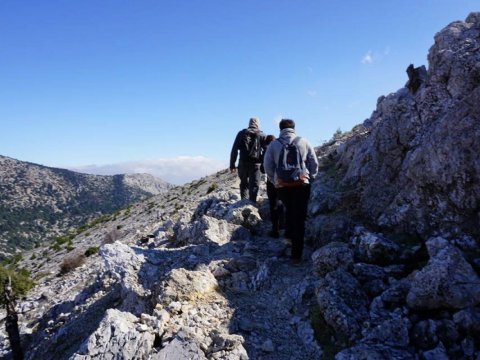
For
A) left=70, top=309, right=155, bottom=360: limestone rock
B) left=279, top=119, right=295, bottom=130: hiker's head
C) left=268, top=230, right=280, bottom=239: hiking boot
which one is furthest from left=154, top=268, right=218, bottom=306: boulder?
left=279, top=119, right=295, bottom=130: hiker's head

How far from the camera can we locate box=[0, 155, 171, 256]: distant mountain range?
14875cm

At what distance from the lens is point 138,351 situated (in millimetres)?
6043

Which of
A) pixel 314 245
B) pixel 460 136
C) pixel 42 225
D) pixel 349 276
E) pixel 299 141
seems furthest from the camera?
pixel 42 225

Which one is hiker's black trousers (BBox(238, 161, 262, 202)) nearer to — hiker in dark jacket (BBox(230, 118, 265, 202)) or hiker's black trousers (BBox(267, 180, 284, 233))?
hiker in dark jacket (BBox(230, 118, 265, 202))

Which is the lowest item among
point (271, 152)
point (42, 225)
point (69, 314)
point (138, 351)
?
point (42, 225)

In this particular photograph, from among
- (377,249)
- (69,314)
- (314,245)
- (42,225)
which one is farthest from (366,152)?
(42,225)

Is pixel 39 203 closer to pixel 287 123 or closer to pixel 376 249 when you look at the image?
pixel 287 123

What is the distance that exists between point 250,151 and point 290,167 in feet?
13.6

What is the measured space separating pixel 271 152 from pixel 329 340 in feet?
14.9

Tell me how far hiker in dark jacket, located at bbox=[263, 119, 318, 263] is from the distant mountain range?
502ft

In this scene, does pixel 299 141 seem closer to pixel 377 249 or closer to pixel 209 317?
pixel 377 249

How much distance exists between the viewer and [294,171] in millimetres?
8633

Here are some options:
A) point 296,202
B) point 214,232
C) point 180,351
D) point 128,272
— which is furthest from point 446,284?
point 128,272

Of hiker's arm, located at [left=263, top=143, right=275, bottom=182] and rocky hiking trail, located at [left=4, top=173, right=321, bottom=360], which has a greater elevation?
hiker's arm, located at [left=263, top=143, right=275, bottom=182]
